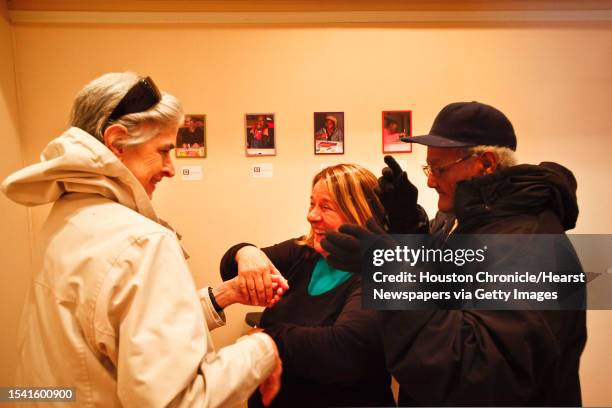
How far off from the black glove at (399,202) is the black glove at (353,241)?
63 mm

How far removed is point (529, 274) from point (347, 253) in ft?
1.14

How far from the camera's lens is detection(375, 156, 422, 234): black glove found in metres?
0.83

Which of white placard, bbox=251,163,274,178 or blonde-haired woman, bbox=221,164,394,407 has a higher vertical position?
white placard, bbox=251,163,274,178

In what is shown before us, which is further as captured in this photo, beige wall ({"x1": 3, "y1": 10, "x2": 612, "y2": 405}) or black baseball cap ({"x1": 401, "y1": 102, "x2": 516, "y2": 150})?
beige wall ({"x1": 3, "y1": 10, "x2": 612, "y2": 405})

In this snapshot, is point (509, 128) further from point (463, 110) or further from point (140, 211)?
point (140, 211)

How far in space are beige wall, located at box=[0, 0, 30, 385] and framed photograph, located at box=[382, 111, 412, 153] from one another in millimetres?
1699

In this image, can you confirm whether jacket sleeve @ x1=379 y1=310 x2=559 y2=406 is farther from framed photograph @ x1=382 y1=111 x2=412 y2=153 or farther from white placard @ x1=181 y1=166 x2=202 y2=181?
white placard @ x1=181 y1=166 x2=202 y2=181

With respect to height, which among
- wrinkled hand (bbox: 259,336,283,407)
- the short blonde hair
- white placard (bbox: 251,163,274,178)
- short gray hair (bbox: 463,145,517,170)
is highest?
short gray hair (bbox: 463,145,517,170)

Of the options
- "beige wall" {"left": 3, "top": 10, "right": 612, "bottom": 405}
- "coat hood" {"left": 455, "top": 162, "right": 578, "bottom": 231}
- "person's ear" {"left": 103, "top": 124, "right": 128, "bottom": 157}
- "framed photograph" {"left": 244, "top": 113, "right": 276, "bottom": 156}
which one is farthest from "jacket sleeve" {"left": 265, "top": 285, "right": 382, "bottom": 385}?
"framed photograph" {"left": 244, "top": 113, "right": 276, "bottom": 156}

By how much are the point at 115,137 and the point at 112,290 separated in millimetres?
318

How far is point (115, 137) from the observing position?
2.53ft

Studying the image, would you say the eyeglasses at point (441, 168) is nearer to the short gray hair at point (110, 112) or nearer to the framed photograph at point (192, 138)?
the short gray hair at point (110, 112)

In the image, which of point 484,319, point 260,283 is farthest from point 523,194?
point 260,283

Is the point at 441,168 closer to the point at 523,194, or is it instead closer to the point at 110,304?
the point at 523,194
